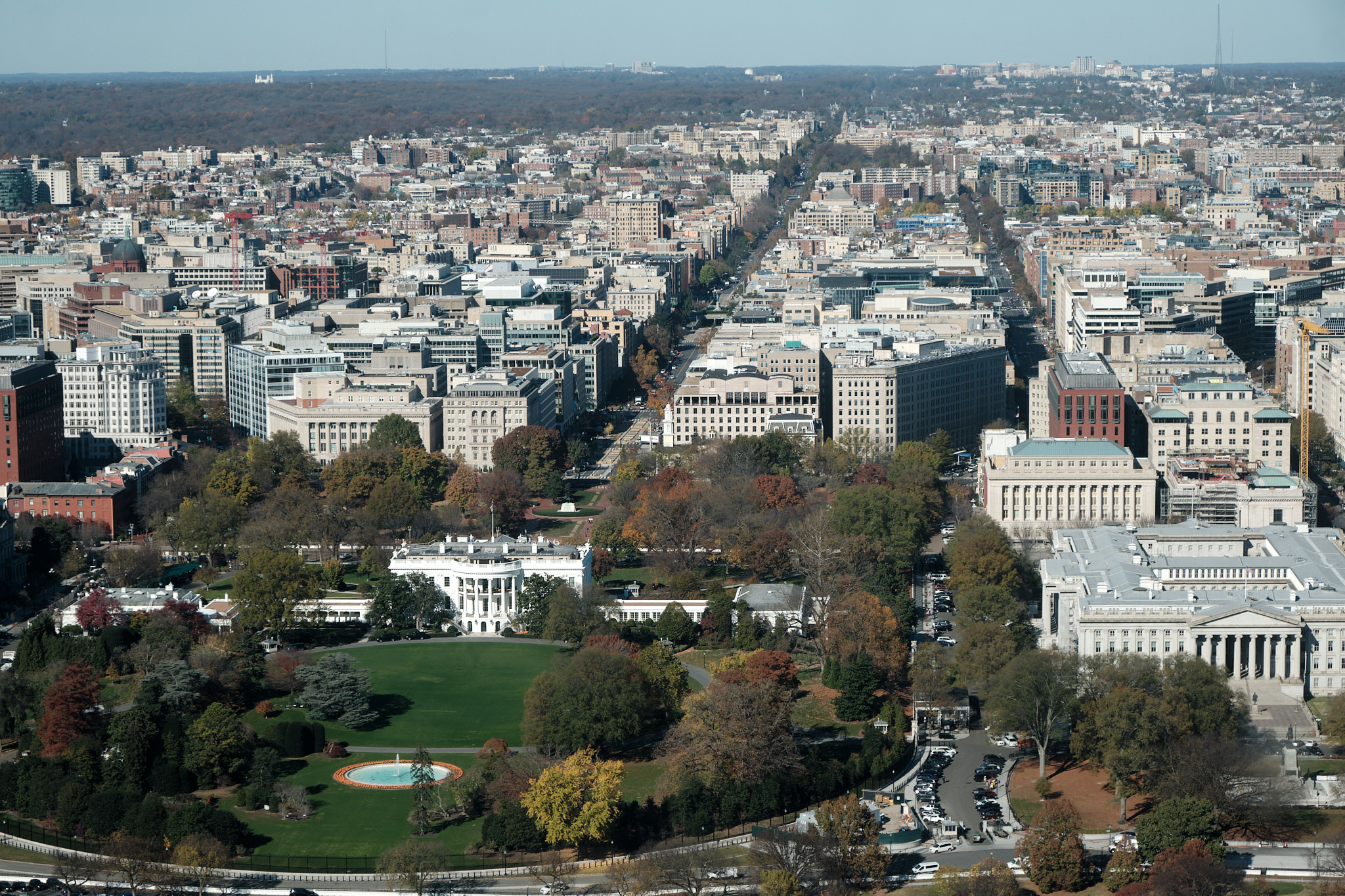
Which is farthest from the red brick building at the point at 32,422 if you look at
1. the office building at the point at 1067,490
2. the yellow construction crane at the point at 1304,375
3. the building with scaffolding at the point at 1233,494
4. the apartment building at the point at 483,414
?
the yellow construction crane at the point at 1304,375

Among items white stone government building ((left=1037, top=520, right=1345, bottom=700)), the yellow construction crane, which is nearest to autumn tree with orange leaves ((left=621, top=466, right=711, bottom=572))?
white stone government building ((left=1037, top=520, right=1345, bottom=700))

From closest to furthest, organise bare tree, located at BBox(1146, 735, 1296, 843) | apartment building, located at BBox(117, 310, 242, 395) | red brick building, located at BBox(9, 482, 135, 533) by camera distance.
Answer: bare tree, located at BBox(1146, 735, 1296, 843) < red brick building, located at BBox(9, 482, 135, 533) < apartment building, located at BBox(117, 310, 242, 395)

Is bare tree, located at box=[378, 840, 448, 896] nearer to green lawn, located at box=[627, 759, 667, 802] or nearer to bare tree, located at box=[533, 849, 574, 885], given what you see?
bare tree, located at box=[533, 849, 574, 885]

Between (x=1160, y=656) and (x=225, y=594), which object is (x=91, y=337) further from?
(x=1160, y=656)

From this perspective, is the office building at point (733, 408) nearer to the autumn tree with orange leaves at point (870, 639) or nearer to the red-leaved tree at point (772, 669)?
the autumn tree with orange leaves at point (870, 639)

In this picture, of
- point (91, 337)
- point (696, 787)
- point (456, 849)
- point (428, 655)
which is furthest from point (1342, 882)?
point (91, 337)

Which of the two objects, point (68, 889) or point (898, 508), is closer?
point (68, 889)

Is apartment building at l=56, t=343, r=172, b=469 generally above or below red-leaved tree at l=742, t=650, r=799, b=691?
above
